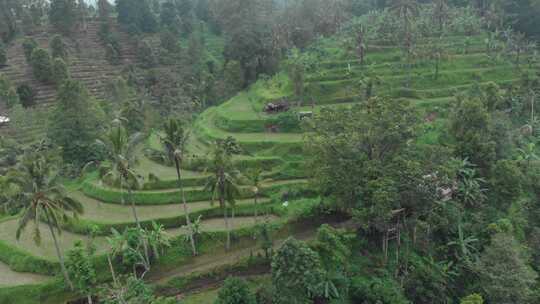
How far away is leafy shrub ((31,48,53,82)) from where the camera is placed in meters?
67.8

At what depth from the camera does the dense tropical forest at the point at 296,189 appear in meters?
27.7

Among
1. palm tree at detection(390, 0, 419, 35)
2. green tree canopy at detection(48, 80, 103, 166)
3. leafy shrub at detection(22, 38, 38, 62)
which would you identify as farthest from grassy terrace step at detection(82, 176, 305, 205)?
leafy shrub at detection(22, 38, 38, 62)

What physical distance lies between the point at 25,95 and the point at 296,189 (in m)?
49.2

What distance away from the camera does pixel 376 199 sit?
1093 inches

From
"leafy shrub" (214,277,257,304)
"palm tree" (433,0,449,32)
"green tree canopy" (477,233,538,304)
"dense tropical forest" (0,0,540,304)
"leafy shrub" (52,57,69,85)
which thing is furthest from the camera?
"palm tree" (433,0,449,32)

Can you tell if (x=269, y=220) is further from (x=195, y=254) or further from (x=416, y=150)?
(x=416, y=150)

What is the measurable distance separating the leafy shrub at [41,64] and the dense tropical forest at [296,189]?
58cm

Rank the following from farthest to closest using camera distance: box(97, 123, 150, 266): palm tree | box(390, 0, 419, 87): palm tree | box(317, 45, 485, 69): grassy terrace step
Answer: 1. box(317, 45, 485, 69): grassy terrace step
2. box(390, 0, 419, 87): palm tree
3. box(97, 123, 150, 266): palm tree

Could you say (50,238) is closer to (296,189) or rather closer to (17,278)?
(17,278)

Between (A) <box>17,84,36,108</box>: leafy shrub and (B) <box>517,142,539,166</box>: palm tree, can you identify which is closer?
(B) <box>517,142,539,166</box>: palm tree

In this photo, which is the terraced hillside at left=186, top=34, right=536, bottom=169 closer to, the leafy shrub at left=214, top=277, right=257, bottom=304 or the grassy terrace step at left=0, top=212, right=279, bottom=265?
the grassy terrace step at left=0, top=212, right=279, bottom=265

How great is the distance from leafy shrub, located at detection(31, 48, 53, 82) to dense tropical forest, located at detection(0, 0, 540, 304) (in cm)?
58

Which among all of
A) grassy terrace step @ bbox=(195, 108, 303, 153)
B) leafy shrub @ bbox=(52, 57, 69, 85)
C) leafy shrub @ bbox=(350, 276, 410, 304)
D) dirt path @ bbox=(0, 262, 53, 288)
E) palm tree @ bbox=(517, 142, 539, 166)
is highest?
leafy shrub @ bbox=(52, 57, 69, 85)

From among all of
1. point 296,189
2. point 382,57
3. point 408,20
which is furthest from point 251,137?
point 408,20
